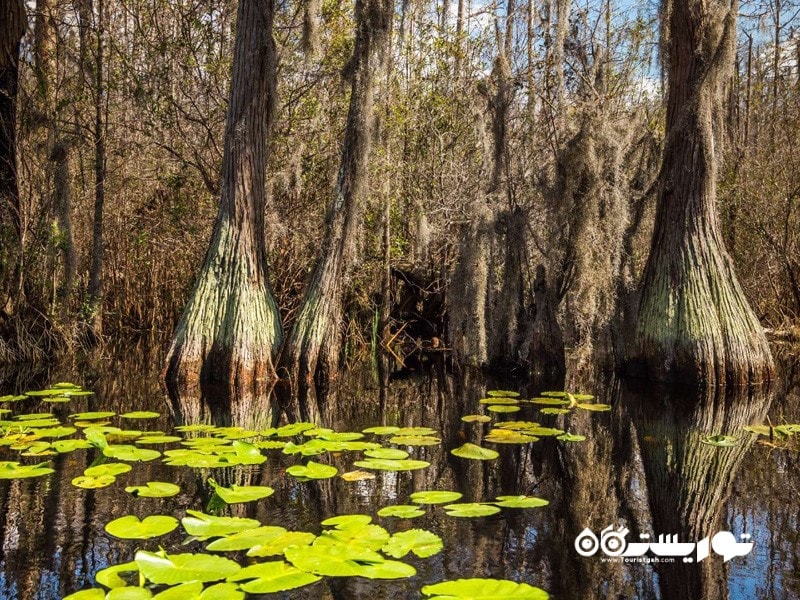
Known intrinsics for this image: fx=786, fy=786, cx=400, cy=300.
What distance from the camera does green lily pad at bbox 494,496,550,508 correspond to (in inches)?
132

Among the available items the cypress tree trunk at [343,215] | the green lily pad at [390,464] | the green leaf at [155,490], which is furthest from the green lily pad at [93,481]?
the cypress tree trunk at [343,215]

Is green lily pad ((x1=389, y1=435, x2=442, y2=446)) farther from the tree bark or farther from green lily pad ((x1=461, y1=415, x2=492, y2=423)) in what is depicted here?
the tree bark

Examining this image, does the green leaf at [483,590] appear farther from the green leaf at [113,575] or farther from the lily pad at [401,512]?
the green leaf at [113,575]

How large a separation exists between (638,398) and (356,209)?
3.10m

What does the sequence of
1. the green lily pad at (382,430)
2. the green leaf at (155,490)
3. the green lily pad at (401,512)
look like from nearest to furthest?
the green lily pad at (401,512), the green leaf at (155,490), the green lily pad at (382,430)

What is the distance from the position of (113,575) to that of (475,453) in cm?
221

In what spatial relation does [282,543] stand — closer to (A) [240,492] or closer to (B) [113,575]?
(B) [113,575]

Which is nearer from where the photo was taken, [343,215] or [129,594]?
[129,594]

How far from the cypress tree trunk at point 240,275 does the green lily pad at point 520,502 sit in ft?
11.3

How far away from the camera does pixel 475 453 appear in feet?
14.0

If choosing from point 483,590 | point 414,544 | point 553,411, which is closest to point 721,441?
point 553,411

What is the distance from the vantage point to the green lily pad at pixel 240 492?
3312mm

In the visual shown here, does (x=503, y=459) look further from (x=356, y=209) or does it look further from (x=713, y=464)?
(x=356, y=209)

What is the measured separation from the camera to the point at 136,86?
9.85m
